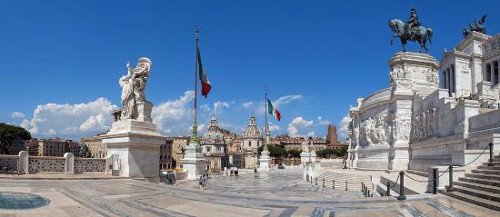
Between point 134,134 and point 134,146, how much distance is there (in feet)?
1.82

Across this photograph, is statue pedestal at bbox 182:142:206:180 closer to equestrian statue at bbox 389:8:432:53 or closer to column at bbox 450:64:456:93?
equestrian statue at bbox 389:8:432:53

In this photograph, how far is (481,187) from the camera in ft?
36.3

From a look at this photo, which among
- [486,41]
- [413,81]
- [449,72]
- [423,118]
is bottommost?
[423,118]

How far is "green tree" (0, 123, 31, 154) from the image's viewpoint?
78.5m

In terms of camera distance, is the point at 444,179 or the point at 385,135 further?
the point at 385,135

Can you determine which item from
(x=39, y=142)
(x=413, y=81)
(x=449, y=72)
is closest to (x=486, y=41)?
(x=449, y=72)

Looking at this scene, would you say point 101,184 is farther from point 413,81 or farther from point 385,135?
point 413,81

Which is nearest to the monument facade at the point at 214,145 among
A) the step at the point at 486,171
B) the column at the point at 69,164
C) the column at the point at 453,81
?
the column at the point at 453,81

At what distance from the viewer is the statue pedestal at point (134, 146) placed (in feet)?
47.8

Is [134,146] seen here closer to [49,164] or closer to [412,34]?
[49,164]

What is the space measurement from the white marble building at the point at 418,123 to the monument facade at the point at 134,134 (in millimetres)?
11386

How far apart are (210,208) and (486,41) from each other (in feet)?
203

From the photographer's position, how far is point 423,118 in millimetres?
28500

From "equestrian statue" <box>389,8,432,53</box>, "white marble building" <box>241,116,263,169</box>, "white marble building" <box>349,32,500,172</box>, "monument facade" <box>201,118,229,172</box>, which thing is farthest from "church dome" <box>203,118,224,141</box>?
"equestrian statue" <box>389,8,432,53</box>
